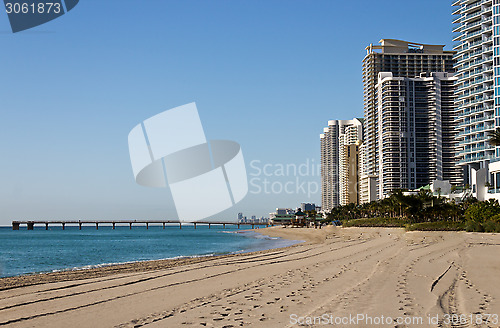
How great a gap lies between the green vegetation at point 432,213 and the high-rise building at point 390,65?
150 feet

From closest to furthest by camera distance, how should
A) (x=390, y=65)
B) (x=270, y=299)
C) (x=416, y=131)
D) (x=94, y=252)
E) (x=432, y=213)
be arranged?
(x=270, y=299) < (x=94, y=252) < (x=432, y=213) < (x=416, y=131) < (x=390, y=65)

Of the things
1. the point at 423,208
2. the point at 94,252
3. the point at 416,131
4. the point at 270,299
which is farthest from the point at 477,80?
the point at 270,299

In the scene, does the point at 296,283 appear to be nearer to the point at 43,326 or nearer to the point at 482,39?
the point at 43,326

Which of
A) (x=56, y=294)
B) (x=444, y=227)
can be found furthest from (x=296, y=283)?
(x=444, y=227)

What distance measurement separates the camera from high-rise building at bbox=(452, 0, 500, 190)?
A: 8844 cm

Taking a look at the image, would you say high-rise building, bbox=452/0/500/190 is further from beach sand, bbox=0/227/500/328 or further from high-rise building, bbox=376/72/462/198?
beach sand, bbox=0/227/500/328

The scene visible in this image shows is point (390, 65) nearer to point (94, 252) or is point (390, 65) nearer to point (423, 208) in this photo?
point (423, 208)

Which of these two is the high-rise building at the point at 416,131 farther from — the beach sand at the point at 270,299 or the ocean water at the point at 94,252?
the beach sand at the point at 270,299

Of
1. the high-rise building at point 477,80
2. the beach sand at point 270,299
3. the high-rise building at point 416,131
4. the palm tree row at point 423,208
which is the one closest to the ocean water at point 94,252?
the beach sand at point 270,299

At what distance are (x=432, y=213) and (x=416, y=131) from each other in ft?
292

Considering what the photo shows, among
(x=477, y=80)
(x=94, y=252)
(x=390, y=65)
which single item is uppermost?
(x=390, y=65)

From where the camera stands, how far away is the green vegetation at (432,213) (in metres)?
58.5

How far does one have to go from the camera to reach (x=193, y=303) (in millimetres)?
12898

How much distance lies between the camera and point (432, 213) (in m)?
87.1
